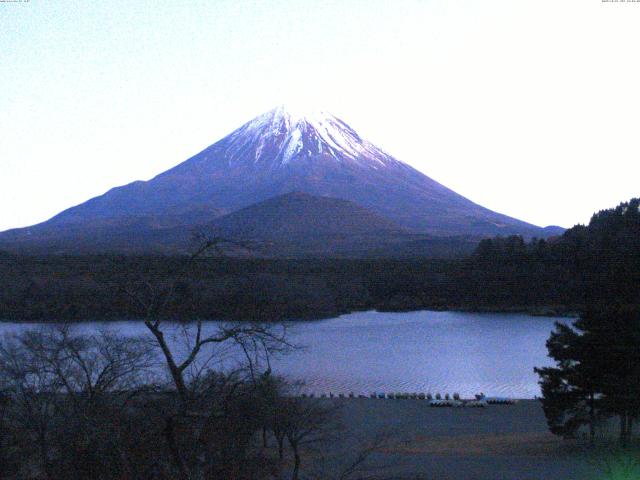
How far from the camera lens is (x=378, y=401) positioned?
A: 1073 centimetres

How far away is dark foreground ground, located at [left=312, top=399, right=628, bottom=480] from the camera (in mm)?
6133

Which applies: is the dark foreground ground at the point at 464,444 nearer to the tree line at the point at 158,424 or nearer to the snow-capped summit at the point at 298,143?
the tree line at the point at 158,424

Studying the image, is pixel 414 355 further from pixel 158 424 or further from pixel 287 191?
pixel 287 191

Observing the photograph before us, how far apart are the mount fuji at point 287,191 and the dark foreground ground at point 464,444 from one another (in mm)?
31416

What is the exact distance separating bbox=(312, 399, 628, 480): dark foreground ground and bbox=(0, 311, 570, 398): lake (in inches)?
48.9

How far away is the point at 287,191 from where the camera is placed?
50281mm

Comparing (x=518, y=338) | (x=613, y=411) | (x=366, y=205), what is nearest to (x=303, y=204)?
(x=366, y=205)

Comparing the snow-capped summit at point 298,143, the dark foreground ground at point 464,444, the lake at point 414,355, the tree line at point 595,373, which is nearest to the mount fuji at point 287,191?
the snow-capped summit at point 298,143

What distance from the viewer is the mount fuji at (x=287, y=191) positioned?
4525cm

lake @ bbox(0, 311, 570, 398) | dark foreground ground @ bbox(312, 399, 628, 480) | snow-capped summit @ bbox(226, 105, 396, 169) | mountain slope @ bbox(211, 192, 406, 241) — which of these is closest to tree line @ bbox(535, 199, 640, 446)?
dark foreground ground @ bbox(312, 399, 628, 480)

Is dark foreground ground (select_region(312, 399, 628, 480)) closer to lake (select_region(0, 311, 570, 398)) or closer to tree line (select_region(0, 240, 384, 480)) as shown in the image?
lake (select_region(0, 311, 570, 398))

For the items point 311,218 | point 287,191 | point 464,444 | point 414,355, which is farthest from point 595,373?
point 287,191

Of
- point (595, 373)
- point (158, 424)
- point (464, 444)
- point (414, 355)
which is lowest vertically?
point (464, 444)

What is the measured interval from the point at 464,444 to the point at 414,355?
24.2 ft
